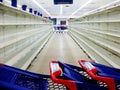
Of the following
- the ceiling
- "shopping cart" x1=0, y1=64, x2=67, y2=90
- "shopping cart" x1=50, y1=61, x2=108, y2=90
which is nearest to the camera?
"shopping cart" x1=50, y1=61, x2=108, y2=90

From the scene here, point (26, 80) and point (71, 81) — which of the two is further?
point (26, 80)

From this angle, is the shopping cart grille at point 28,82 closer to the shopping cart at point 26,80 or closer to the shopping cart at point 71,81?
the shopping cart at point 26,80

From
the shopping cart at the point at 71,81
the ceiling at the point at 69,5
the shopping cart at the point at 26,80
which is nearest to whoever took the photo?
the shopping cart at the point at 71,81

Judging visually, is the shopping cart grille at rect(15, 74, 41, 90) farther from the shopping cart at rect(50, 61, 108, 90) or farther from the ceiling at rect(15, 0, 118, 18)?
the ceiling at rect(15, 0, 118, 18)

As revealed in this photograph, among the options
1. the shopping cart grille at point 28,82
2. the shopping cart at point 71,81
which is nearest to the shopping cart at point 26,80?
the shopping cart grille at point 28,82

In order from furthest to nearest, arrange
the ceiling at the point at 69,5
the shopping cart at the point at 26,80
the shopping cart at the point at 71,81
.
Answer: the ceiling at the point at 69,5 < the shopping cart at the point at 26,80 < the shopping cart at the point at 71,81

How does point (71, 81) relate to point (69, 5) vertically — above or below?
below

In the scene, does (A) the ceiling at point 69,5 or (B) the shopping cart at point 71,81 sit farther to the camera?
(A) the ceiling at point 69,5

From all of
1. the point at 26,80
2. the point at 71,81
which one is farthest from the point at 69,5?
the point at 71,81

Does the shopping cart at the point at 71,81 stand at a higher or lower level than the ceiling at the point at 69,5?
lower

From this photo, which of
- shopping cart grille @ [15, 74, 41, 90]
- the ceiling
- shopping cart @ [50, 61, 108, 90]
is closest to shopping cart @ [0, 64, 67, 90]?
shopping cart grille @ [15, 74, 41, 90]

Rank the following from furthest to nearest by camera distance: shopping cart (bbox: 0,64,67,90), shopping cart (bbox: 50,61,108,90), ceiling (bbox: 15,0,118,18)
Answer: ceiling (bbox: 15,0,118,18)
shopping cart (bbox: 0,64,67,90)
shopping cart (bbox: 50,61,108,90)

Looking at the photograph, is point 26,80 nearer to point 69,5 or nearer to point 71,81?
point 71,81

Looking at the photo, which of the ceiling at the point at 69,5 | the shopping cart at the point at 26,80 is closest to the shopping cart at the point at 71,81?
the shopping cart at the point at 26,80
